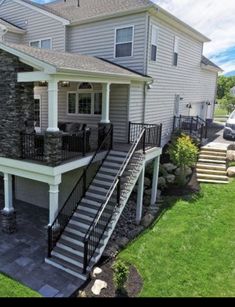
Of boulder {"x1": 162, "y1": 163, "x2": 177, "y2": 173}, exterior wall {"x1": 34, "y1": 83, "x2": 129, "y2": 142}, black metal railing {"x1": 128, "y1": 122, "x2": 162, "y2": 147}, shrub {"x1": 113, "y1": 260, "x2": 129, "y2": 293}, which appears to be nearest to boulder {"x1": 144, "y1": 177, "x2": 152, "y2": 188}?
boulder {"x1": 162, "y1": 163, "x2": 177, "y2": 173}

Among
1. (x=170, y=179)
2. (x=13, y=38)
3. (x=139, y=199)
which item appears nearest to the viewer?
(x=139, y=199)

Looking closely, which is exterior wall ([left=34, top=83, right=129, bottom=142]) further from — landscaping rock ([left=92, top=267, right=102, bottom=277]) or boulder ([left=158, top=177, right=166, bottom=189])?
landscaping rock ([left=92, top=267, right=102, bottom=277])

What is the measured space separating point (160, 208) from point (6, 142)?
631cm

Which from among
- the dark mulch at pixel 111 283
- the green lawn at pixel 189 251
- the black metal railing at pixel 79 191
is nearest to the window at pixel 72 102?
the black metal railing at pixel 79 191

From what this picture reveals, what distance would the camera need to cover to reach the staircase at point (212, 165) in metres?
13.6

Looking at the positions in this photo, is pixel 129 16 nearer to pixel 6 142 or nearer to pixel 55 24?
pixel 55 24

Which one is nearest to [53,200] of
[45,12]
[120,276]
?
[120,276]

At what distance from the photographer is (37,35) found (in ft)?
52.3

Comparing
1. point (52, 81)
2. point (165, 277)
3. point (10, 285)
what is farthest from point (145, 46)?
point (10, 285)

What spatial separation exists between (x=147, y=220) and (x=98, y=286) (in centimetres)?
387

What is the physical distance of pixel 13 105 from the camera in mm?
8820

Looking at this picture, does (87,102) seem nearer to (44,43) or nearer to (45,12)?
(44,43)

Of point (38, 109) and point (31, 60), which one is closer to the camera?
point (31, 60)

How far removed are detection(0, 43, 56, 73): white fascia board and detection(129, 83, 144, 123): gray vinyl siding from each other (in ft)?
16.9
